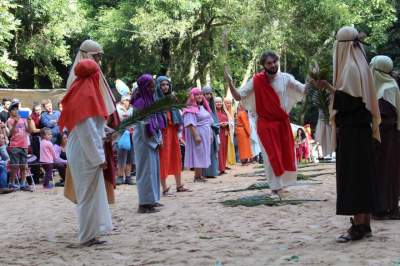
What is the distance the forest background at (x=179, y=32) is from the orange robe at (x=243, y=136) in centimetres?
541

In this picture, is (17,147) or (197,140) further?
(17,147)

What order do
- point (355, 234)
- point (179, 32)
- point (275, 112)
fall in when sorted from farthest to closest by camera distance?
1. point (179, 32)
2. point (275, 112)
3. point (355, 234)

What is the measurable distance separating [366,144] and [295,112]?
27.0 metres

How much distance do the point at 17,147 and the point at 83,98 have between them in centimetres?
693

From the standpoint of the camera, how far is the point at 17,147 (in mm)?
12719

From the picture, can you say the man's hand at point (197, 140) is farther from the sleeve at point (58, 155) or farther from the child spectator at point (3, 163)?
the child spectator at point (3, 163)

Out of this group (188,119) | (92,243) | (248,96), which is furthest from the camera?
(188,119)

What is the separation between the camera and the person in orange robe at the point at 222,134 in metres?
15.1

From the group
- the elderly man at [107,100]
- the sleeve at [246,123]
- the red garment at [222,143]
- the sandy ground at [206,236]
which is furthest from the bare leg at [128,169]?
the elderly man at [107,100]

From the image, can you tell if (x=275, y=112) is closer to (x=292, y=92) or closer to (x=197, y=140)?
(x=292, y=92)

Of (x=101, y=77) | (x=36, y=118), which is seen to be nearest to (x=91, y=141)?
(x=101, y=77)

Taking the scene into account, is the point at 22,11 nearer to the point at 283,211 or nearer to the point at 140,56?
the point at 140,56

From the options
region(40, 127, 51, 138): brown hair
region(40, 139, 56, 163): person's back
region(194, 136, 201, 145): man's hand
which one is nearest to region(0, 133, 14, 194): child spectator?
region(40, 139, 56, 163): person's back

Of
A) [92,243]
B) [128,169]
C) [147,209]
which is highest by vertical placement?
[128,169]
